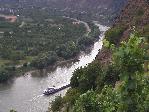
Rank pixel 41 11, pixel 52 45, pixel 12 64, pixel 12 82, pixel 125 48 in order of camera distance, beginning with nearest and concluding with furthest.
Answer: pixel 125 48, pixel 12 82, pixel 12 64, pixel 52 45, pixel 41 11

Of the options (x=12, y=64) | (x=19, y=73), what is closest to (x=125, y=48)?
(x=19, y=73)

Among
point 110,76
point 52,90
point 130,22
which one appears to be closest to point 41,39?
point 52,90

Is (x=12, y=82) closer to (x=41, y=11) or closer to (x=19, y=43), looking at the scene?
(x=19, y=43)

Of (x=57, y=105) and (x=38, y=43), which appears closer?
(x=57, y=105)

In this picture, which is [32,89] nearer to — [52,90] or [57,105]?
[52,90]

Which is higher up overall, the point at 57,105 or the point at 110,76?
the point at 110,76

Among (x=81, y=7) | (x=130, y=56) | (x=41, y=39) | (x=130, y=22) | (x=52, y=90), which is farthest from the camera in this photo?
(x=81, y=7)
